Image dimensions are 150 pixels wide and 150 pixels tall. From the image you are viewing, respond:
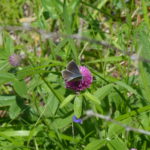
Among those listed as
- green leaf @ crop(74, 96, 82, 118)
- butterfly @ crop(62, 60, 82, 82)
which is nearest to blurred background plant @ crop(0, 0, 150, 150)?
green leaf @ crop(74, 96, 82, 118)

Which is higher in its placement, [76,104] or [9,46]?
[9,46]

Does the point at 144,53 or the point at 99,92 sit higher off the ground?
the point at 144,53

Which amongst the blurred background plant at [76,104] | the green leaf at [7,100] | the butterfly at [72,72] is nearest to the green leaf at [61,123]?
the blurred background plant at [76,104]

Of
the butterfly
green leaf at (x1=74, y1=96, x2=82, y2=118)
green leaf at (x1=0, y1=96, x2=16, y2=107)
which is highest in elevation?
the butterfly

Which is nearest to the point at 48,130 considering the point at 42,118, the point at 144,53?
the point at 42,118

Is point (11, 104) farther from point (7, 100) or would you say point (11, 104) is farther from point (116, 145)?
point (116, 145)

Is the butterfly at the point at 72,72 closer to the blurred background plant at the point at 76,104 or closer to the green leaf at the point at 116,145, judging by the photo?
the blurred background plant at the point at 76,104

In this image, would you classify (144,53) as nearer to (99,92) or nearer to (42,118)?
(99,92)

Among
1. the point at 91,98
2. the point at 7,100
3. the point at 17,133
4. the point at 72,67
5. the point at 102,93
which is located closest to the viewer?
the point at 72,67

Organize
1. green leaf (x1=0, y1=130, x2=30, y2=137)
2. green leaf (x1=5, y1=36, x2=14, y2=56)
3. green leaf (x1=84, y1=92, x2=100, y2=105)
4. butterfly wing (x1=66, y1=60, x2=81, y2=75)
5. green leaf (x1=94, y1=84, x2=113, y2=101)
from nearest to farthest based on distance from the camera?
butterfly wing (x1=66, y1=60, x2=81, y2=75) < green leaf (x1=84, y1=92, x2=100, y2=105) < green leaf (x1=94, y1=84, x2=113, y2=101) < green leaf (x1=0, y1=130, x2=30, y2=137) < green leaf (x1=5, y1=36, x2=14, y2=56)

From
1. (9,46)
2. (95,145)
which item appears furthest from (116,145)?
(9,46)

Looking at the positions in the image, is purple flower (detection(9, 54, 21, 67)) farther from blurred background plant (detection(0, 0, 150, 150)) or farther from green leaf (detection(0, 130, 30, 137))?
green leaf (detection(0, 130, 30, 137))
